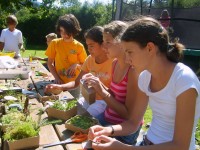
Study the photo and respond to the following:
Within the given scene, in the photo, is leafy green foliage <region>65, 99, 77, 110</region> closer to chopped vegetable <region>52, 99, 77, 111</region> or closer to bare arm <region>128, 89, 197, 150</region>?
chopped vegetable <region>52, 99, 77, 111</region>

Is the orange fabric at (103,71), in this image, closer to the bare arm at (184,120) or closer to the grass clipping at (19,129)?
the grass clipping at (19,129)

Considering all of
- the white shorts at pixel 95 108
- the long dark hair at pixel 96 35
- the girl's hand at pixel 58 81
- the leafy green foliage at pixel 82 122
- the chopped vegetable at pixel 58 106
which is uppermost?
the long dark hair at pixel 96 35

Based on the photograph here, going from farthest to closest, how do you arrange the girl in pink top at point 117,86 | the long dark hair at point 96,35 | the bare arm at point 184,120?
the long dark hair at point 96,35 < the girl in pink top at point 117,86 < the bare arm at point 184,120

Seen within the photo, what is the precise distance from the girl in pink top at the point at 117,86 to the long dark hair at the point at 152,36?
47cm

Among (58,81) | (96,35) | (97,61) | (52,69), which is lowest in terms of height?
(58,81)

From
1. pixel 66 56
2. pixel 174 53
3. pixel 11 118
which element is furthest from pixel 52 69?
pixel 174 53

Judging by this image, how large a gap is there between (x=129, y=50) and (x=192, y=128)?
555 mm

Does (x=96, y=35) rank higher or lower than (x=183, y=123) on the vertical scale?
higher

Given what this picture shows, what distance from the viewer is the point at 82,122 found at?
2062 millimetres

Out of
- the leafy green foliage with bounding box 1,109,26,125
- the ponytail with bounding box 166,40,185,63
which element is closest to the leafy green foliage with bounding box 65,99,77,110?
the leafy green foliage with bounding box 1,109,26,125

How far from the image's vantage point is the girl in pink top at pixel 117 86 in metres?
2.29

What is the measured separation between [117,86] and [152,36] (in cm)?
72

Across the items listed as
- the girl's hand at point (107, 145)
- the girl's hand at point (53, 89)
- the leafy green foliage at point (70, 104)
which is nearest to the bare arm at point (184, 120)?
the girl's hand at point (107, 145)

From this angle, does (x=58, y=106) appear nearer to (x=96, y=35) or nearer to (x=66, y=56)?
(x=96, y=35)
